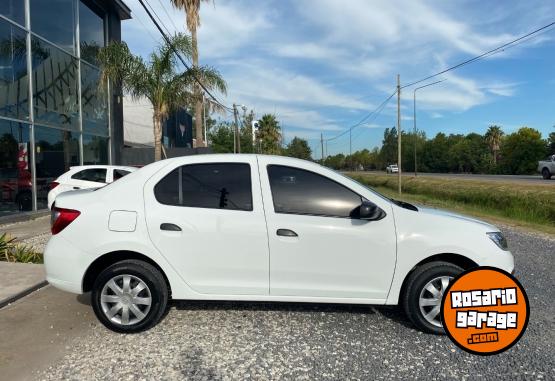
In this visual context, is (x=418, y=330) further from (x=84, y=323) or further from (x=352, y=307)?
(x=84, y=323)

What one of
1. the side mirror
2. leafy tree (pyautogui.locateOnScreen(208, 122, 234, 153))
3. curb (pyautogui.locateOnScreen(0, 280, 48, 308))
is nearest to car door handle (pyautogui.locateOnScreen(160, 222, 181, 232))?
the side mirror

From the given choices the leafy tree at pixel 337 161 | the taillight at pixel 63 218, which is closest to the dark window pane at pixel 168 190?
the taillight at pixel 63 218

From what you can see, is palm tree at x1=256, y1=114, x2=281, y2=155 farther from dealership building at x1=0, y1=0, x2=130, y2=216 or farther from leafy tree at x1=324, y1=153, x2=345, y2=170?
leafy tree at x1=324, y1=153, x2=345, y2=170

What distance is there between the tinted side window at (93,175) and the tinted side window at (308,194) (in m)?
9.08

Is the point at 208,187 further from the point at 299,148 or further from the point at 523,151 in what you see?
the point at 299,148

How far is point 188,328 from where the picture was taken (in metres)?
4.20

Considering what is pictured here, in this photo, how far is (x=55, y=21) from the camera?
45.9 feet

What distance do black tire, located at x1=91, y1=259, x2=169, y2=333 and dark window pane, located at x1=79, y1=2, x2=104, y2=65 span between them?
46.9ft

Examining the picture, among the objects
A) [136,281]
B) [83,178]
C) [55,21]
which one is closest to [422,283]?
[136,281]

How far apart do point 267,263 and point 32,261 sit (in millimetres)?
4736

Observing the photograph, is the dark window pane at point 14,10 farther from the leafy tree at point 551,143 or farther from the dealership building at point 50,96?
the leafy tree at point 551,143

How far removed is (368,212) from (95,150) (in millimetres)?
15319

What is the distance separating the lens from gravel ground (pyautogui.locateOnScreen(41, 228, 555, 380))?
334 centimetres

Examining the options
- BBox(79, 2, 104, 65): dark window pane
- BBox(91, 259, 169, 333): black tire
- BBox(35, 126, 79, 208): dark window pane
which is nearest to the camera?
BBox(91, 259, 169, 333): black tire
